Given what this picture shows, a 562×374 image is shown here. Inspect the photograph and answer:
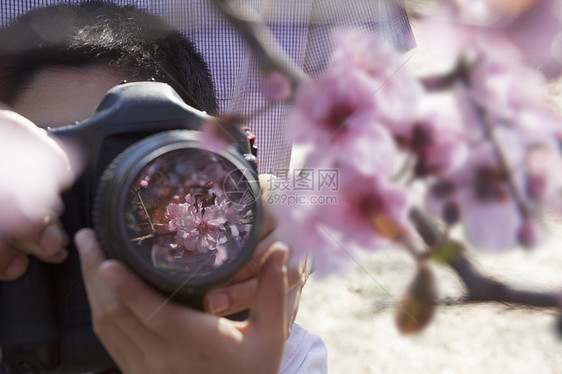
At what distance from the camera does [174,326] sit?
249 millimetres

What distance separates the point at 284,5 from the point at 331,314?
0.79 metres

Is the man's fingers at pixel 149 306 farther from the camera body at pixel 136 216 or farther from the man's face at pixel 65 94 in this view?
the man's face at pixel 65 94

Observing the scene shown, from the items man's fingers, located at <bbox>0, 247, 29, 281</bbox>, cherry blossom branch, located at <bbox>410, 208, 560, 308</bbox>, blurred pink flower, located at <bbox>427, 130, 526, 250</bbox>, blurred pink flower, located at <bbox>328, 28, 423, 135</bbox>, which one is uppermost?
blurred pink flower, located at <bbox>328, 28, 423, 135</bbox>

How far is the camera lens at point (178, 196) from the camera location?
0.77 ft

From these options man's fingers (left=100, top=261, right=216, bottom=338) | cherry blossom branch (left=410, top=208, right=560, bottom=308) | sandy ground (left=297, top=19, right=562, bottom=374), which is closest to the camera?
cherry blossom branch (left=410, top=208, right=560, bottom=308)

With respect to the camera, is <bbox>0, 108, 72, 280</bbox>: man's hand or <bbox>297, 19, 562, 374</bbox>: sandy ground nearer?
<bbox>0, 108, 72, 280</bbox>: man's hand

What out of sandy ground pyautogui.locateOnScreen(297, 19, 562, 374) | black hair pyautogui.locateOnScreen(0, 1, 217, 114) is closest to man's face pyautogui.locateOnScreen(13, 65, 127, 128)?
black hair pyautogui.locateOnScreen(0, 1, 217, 114)

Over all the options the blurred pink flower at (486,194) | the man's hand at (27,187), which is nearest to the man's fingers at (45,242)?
the man's hand at (27,187)

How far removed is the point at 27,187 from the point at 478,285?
0.22 m

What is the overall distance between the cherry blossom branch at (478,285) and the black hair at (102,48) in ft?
1.01

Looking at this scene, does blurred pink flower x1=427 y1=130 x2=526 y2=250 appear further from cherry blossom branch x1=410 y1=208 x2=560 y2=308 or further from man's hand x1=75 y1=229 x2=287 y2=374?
man's hand x1=75 y1=229 x2=287 y2=374

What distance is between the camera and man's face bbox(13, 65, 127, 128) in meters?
0.39

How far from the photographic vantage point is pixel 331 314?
90 centimetres

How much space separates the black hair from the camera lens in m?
0.17
